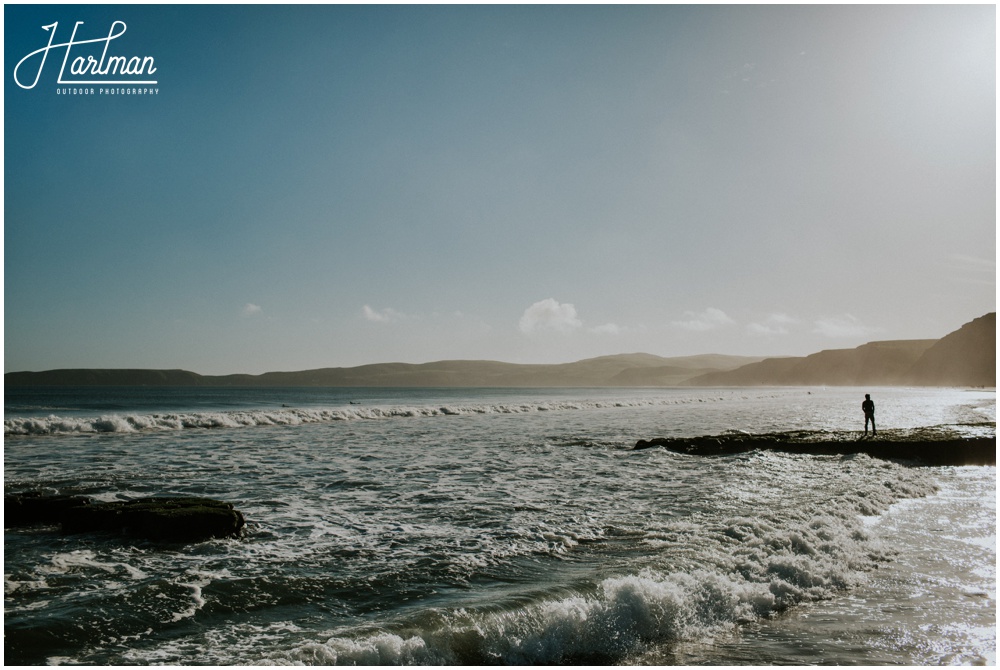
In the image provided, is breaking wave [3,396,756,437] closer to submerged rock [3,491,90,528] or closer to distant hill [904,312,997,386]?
submerged rock [3,491,90,528]

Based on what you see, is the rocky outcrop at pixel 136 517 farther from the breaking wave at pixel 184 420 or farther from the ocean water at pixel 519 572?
the breaking wave at pixel 184 420

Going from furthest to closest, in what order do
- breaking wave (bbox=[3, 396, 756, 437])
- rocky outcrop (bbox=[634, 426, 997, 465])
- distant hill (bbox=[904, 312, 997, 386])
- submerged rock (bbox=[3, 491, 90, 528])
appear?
distant hill (bbox=[904, 312, 997, 386])
breaking wave (bbox=[3, 396, 756, 437])
rocky outcrop (bbox=[634, 426, 997, 465])
submerged rock (bbox=[3, 491, 90, 528])

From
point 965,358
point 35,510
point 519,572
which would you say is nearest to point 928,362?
point 965,358

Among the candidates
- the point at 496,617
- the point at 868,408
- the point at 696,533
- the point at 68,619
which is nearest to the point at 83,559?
the point at 68,619

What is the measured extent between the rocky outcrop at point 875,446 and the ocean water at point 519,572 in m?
5.44

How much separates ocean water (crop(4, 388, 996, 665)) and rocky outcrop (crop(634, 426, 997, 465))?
5.44 m

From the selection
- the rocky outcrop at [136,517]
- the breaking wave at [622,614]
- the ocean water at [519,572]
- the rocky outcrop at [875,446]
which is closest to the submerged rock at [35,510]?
the rocky outcrop at [136,517]

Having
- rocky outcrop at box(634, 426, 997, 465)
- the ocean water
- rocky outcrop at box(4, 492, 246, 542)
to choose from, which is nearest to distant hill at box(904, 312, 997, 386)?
rocky outcrop at box(634, 426, 997, 465)

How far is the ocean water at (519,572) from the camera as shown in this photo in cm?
636

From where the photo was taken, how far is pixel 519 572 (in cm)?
838

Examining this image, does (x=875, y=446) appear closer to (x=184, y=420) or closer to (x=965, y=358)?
(x=184, y=420)

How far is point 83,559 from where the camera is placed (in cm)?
873

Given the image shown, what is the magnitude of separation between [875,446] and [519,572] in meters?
20.6

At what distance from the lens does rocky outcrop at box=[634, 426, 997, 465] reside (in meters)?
21.8
